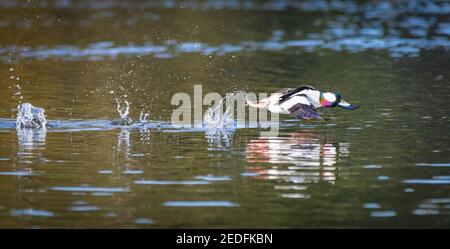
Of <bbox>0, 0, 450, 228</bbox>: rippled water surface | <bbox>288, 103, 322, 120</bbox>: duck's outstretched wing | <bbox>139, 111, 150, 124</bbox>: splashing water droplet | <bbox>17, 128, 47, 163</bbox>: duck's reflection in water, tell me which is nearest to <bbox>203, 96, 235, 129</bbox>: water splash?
<bbox>0, 0, 450, 228</bbox>: rippled water surface

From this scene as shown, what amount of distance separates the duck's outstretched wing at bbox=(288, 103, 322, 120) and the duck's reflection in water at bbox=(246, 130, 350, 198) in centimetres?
39

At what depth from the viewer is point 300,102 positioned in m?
16.0

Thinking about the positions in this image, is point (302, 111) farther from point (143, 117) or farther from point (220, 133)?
Answer: point (143, 117)

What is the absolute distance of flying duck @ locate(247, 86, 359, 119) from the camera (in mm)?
15867

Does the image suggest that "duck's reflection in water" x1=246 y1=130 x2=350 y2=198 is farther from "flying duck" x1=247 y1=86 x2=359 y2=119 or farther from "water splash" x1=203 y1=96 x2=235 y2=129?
"water splash" x1=203 y1=96 x2=235 y2=129

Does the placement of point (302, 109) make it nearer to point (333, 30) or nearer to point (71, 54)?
point (71, 54)

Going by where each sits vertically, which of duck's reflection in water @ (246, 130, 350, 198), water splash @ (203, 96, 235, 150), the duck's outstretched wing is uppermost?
the duck's outstretched wing

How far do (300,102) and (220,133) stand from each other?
1.37m

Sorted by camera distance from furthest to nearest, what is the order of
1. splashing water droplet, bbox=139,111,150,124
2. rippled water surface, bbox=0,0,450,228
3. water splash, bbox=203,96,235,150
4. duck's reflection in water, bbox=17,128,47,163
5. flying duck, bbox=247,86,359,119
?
splashing water droplet, bbox=139,111,150,124 → flying duck, bbox=247,86,359,119 → water splash, bbox=203,96,235,150 → duck's reflection in water, bbox=17,128,47,163 → rippled water surface, bbox=0,0,450,228

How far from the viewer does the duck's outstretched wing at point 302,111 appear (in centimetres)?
1575

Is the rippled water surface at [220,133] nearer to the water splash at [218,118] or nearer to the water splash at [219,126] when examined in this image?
the water splash at [219,126]

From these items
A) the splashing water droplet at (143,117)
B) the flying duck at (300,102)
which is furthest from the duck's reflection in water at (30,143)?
the flying duck at (300,102)

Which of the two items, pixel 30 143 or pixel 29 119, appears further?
pixel 29 119

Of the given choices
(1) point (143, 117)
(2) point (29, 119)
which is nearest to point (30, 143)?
(2) point (29, 119)
